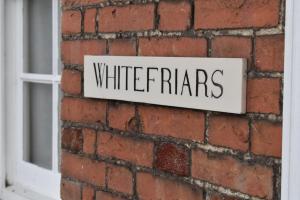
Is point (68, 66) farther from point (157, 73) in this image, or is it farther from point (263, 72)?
point (263, 72)

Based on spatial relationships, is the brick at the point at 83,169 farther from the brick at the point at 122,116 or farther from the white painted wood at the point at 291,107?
the white painted wood at the point at 291,107

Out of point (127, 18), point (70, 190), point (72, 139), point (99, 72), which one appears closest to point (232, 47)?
point (127, 18)

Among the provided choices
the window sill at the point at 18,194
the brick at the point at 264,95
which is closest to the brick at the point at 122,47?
the brick at the point at 264,95

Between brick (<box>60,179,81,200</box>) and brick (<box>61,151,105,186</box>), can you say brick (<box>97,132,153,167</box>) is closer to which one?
brick (<box>61,151,105,186</box>)

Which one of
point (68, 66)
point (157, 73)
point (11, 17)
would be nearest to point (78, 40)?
point (68, 66)

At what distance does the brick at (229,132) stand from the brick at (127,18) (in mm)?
391

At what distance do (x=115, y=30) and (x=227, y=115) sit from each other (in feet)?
1.81

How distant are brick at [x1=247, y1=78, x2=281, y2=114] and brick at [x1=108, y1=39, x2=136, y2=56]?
476mm

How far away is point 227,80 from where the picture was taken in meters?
1.37

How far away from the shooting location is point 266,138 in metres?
1.32

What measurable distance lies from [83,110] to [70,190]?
0.32m

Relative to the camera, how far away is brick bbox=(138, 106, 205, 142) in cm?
149

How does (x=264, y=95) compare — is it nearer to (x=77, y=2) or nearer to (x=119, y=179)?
(x=119, y=179)

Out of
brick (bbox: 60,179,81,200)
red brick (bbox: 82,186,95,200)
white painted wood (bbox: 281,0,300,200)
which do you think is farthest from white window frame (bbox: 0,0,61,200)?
white painted wood (bbox: 281,0,300,200)
